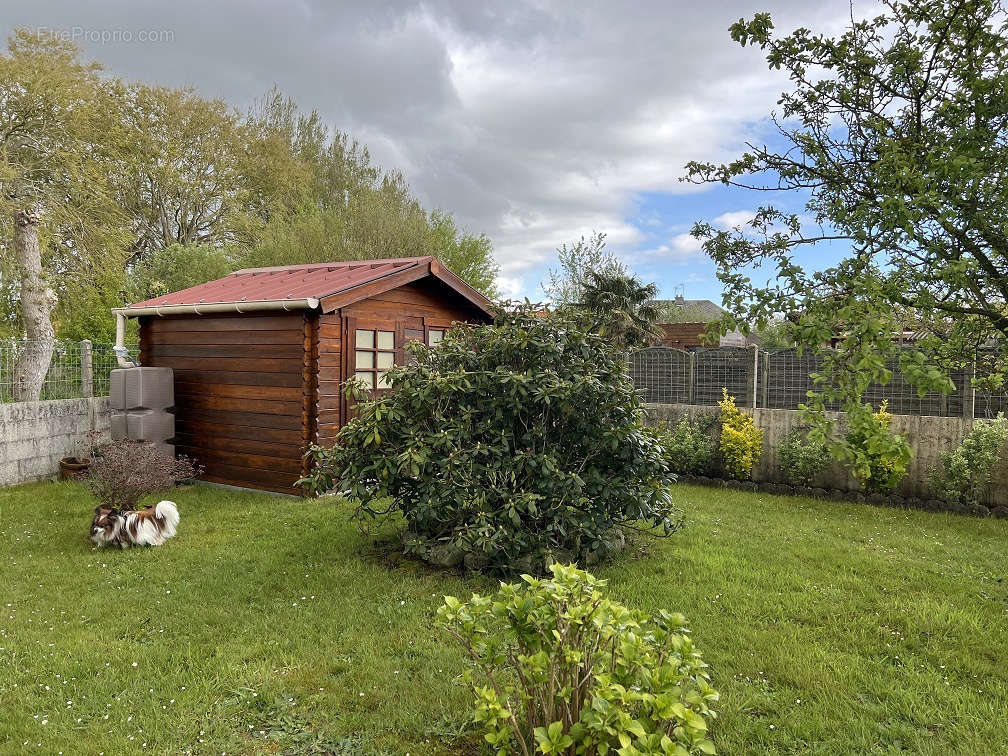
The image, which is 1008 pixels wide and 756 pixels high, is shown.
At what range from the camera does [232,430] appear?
8.67 meters

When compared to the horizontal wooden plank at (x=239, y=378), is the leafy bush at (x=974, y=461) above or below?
below

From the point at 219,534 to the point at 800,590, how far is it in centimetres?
543

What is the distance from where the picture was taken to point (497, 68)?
8.97 m

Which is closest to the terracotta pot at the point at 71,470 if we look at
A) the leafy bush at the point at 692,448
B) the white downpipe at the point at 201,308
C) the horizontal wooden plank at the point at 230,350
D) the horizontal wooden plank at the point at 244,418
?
the horizontal wooden plank at the point at 244,418

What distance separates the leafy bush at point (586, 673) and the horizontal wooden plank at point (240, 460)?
613 centimetres

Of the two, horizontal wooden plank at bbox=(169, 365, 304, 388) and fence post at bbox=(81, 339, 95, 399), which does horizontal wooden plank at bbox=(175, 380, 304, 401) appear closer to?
horizontal wooden plank at bbox=(169, 365, 304, 388)

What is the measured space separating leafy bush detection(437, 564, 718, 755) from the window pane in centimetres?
652

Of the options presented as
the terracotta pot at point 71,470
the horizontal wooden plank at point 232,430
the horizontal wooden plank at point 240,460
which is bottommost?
the terracotta pot at point 71,470

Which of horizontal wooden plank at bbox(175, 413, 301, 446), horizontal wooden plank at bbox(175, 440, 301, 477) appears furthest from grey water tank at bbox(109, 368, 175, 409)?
horizontal wooden plank at bbox(175, 440, 301, 477)

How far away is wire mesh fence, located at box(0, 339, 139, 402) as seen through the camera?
30.3ft

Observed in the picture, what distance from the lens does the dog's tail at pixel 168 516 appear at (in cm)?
608

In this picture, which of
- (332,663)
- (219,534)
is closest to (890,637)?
(332,663)

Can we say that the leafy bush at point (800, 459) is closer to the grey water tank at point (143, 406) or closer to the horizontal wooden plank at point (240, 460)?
the horizontal wooden plank at point (240, 460)

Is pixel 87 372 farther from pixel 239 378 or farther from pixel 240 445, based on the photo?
pixel 240 445
